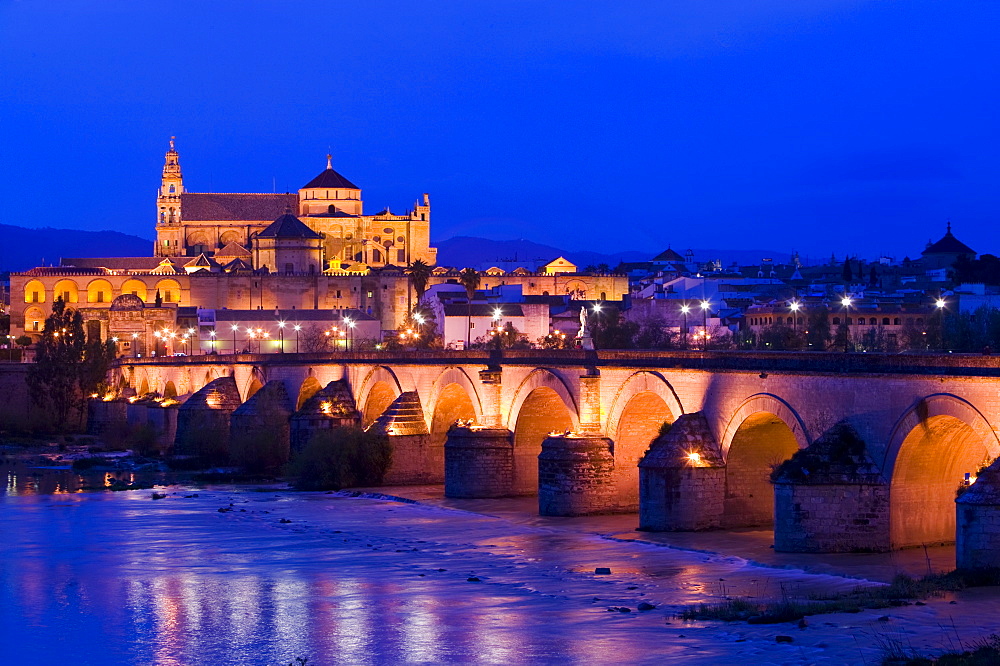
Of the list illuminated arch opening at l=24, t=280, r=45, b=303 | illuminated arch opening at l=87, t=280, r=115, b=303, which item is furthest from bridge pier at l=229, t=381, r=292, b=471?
illuminated arch opening at l=24, t=280, r=45, b=303

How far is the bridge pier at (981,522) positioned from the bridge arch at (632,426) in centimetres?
1179

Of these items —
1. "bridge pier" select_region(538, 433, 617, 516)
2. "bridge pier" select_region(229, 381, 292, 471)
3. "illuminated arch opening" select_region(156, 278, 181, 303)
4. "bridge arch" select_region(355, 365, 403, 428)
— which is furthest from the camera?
"illuminated arch opening" select_region(156, 278, 181, 303)

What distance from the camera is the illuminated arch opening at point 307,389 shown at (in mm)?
51531

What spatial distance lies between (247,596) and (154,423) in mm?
38683

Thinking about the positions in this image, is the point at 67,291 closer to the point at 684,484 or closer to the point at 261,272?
the point at 261,272

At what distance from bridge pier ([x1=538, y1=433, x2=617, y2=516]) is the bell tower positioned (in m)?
95.7

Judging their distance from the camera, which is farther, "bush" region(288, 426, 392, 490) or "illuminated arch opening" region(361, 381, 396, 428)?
"illuminated arch opening" region(361, 381, 396, 428)

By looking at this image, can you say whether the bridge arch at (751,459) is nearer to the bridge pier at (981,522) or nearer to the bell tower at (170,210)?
the bridge pier at (981,522)

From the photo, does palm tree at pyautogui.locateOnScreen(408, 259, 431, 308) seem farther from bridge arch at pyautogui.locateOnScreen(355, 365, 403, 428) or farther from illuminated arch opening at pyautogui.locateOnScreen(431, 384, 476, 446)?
illuminated arch opening at pyautogui.locateOnScreen(431, 384, 476, 446)

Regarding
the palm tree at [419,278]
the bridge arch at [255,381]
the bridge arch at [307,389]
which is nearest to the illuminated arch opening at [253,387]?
the bridge arch at [255,381]

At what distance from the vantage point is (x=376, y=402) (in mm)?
47219

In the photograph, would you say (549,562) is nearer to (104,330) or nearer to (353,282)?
(104,330)

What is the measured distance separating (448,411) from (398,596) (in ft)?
66.3

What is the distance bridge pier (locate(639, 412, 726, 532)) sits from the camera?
27.1m
